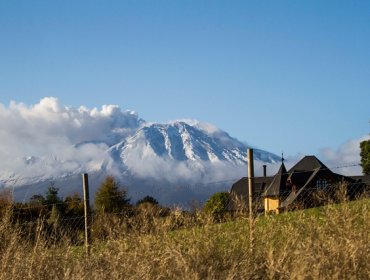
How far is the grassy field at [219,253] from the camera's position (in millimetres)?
6363

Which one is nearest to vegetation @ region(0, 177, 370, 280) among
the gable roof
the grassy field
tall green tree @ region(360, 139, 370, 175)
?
the grassy field

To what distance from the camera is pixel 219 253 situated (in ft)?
24.7

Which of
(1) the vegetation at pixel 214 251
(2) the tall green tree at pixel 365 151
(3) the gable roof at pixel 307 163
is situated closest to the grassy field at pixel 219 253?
(1) the vegetation at pixel 214 251

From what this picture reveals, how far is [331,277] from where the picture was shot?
6.03 meters

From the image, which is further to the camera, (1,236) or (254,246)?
(1,236)

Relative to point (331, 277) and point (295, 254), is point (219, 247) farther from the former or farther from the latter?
point (331, 277)

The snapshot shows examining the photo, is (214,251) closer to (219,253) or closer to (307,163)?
(219,253)

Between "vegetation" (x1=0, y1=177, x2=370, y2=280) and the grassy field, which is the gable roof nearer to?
"vegetation" (x1=0, y1=177, x2=370, y2=280)

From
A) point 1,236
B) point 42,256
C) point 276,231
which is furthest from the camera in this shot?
point 1,236

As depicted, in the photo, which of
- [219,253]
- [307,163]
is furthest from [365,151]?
[219,253]

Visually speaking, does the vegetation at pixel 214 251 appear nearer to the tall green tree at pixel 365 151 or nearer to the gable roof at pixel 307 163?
the tall green tree at pixel 365 151

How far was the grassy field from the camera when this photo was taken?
636 cm

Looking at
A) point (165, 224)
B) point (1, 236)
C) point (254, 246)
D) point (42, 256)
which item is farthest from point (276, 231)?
point (1, 236)

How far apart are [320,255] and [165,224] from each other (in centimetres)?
256
